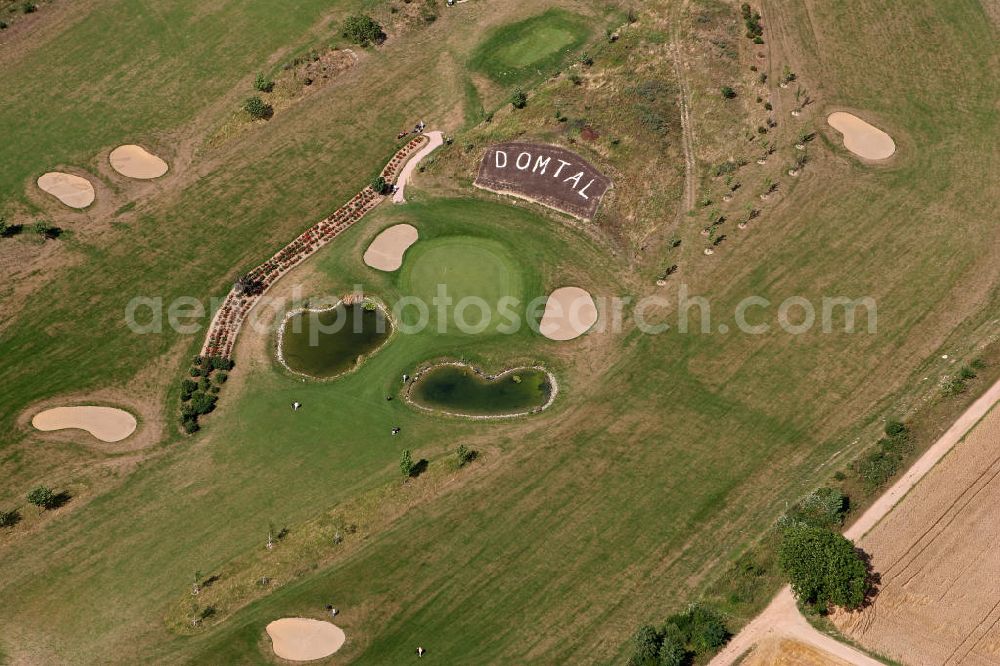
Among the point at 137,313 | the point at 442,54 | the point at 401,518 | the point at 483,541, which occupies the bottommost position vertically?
the point at 483,541

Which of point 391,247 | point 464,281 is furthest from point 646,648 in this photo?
point 391,247

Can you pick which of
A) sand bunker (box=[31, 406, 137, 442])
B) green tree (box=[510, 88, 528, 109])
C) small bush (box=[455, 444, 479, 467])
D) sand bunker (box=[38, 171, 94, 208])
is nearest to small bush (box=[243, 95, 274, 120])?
sand bunker (box=[38, 171, 94, 208])

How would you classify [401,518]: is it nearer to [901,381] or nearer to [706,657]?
[706,657]

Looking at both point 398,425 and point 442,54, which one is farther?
point 442,54

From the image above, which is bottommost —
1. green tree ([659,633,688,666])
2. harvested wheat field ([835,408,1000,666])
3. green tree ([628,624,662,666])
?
harvested wheat field ([835,408,1000,666])

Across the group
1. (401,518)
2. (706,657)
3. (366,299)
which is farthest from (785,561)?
(366,299)

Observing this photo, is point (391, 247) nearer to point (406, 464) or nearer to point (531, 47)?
point (406, 464)

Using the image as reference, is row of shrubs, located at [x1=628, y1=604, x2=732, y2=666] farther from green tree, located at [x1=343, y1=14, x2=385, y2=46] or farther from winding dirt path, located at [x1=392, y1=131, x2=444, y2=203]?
green tree, located at [x1=343, y1=14, x2=385, y2=46]
